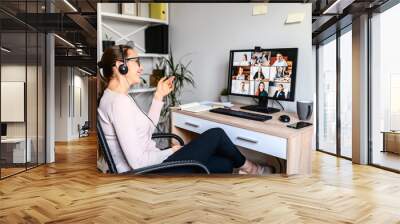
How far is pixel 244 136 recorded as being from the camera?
346cm

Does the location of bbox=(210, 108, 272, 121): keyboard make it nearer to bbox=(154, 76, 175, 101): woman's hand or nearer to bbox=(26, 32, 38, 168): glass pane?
bbox=(154, 76, 175, 101): woman's hand

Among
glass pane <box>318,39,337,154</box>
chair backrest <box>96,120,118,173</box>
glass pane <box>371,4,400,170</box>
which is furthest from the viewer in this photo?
glass pane <box>371,4,400,170</box>

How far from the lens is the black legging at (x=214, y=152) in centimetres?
338

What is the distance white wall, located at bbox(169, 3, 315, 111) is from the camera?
11.7 feet

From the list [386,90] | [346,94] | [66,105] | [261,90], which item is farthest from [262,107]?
[66,105]

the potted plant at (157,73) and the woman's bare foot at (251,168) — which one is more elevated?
the potted plant at (157,73)

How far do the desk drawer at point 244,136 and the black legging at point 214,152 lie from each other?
70 millimetres

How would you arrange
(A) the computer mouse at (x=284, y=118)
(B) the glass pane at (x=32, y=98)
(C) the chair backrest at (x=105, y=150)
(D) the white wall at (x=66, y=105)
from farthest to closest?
(D) the white wall at (x=66, y=105) → (B) the glass pane at (x=32, y=98) → (A) the computer mouse at (x=284, y=118) → (C) the chair backrest at (x=105, y=150)

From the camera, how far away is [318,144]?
4418mm

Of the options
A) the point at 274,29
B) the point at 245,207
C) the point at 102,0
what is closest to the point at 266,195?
the point at 245,207

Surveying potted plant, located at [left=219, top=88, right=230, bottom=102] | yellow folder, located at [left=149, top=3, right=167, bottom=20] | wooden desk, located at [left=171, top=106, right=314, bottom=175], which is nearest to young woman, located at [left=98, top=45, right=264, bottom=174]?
wooden desk, located at [left=171, top=106, right=314, bottom=175]

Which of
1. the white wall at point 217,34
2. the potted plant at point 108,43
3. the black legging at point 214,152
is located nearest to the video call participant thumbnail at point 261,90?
the white wall at point 217,34

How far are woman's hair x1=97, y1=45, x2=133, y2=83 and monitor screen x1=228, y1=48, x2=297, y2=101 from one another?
1072mm

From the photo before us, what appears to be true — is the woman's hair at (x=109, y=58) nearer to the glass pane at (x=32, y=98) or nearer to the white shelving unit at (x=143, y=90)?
the white shelving unit at (x=143, y=90)
